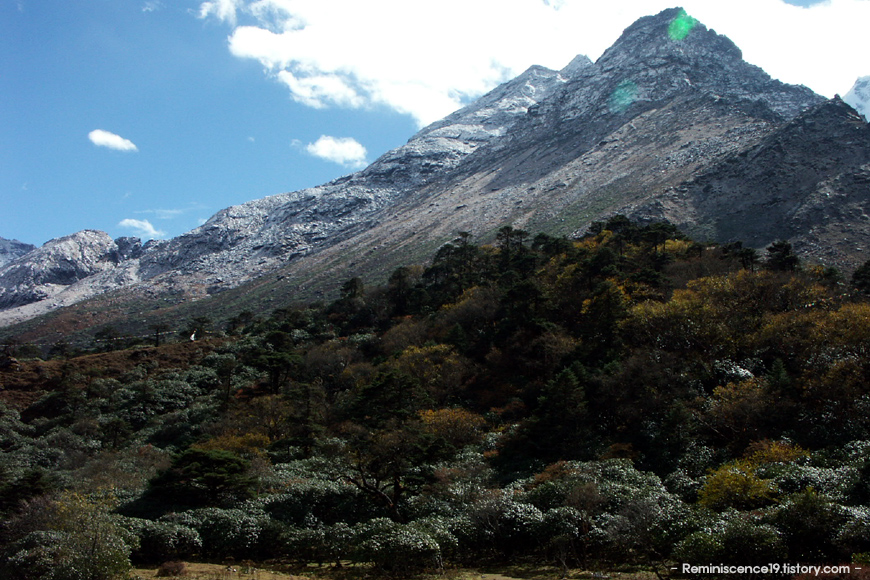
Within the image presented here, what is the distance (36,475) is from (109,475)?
4028mm

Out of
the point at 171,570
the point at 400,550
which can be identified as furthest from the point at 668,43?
the point at 171,570

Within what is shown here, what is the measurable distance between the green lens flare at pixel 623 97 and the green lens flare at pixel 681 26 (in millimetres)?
26025

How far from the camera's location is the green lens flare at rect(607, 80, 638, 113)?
12862 cm

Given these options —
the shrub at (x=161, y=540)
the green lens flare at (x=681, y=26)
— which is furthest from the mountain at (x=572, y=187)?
the shrub at (x=161, y=540)

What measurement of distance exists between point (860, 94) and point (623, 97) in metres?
91.6

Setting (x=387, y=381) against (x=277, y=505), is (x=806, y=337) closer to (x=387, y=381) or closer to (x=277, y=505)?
(x=387, y=381)

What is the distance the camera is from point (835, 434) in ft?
65.8

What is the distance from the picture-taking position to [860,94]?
166000mm

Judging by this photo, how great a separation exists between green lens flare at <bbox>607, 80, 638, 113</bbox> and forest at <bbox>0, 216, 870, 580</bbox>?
9255cm

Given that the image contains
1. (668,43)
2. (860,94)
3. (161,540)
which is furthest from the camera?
(860,94)

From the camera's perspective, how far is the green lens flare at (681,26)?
14725 centimetres

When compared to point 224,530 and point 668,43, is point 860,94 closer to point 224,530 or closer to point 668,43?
point 668,43

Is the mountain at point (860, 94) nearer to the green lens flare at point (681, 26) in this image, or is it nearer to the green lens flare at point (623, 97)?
the green lens flare at point (681, 26)

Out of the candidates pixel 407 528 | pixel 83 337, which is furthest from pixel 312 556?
pixel 83 337
